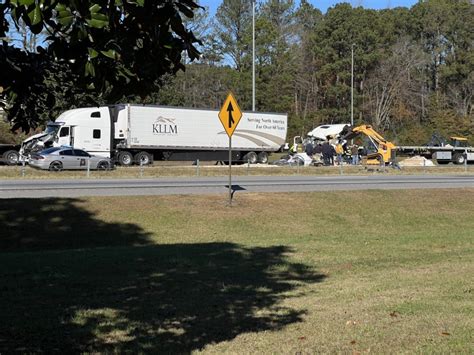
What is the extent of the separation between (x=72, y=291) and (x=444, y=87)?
90444mm

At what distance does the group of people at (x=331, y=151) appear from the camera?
4344 cm

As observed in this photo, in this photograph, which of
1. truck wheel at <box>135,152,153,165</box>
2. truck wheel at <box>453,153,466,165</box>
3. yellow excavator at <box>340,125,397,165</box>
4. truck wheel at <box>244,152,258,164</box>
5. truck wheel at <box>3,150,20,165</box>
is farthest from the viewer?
truck wheel at <box>453,153,466,165</box>

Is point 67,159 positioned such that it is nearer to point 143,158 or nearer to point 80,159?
point 80,159

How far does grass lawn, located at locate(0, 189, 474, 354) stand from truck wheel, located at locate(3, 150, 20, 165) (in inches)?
786

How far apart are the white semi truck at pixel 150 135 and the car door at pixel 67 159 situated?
3.35 meters

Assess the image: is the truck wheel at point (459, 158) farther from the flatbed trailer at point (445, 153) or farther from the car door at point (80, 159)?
the car door at point (80, 159)

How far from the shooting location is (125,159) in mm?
41281

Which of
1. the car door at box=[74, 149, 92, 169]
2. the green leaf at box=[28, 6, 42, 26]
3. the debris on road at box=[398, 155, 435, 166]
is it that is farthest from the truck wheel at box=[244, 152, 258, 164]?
the green leaf at box=[28, 6, 42, 26]

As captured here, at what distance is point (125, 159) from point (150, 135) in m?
2.33

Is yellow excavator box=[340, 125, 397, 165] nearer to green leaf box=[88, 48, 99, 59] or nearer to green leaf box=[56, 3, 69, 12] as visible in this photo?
green leaf box=[88, 48, 99, 59]

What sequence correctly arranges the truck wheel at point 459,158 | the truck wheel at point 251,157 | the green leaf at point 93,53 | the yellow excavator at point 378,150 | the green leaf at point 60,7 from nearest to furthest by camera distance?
1. the green leaf at point 60,7
2. the green leaf at point 93,53
3. the yellow excavator at point 378,150
4. the truck wheel at point 251,157
5. the truck wheel at point 459,158

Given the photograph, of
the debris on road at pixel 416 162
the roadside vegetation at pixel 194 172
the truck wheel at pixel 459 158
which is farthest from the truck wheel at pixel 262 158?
the truck wheel at pixel 459 158

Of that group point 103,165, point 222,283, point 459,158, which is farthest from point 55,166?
point 459,158

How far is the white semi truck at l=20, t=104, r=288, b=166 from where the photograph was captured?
39.6 meters
